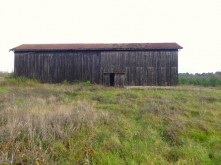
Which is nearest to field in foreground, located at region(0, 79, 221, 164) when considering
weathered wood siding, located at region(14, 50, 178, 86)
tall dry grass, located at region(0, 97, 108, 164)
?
tall dry grass, located at region(0, 97, 108, 164)

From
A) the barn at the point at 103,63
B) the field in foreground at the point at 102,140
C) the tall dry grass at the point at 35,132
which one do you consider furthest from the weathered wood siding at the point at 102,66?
the tall dry grass at the point at 35,132

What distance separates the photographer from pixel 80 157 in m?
4.94

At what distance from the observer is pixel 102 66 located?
973 inches

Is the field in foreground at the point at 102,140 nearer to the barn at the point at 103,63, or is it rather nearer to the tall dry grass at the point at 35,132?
the tall dry grass at the point at 35,132

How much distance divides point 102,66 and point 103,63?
0.32m

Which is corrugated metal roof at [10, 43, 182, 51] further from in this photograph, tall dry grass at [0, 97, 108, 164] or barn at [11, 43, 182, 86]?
tall dry grass at [0, 97, 108, 164]

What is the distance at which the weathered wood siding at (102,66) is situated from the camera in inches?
949

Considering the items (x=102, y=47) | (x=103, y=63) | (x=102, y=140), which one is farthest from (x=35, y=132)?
(x=102, y=47)

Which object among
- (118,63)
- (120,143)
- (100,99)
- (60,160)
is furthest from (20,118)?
(118,63)

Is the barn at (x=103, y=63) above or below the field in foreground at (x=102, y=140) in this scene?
above

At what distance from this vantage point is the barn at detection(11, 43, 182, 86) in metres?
24.1

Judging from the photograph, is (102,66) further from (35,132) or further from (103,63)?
(35,132)

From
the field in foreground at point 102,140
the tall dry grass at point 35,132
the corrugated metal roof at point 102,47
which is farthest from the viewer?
the corrugated metal roof at point 102,47

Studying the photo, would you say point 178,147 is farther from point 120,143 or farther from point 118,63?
point 118,63
